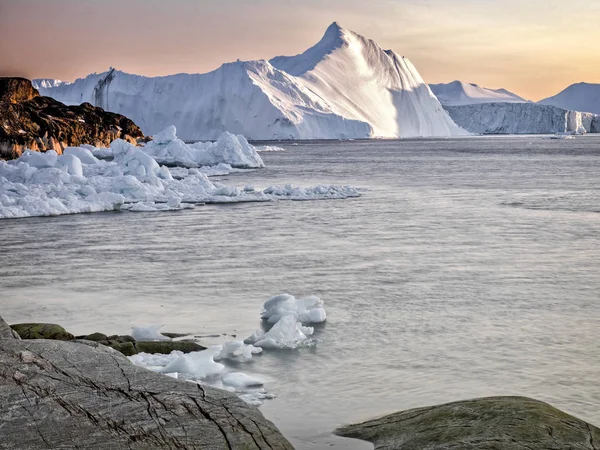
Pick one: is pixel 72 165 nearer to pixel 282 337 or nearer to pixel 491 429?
pixel 282 337

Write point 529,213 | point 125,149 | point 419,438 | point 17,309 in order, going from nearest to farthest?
point 419,438 → point 17,309 → point 529,213 → point 125,149

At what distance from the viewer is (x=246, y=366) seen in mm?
7367

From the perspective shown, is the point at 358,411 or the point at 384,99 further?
the point at 384,99

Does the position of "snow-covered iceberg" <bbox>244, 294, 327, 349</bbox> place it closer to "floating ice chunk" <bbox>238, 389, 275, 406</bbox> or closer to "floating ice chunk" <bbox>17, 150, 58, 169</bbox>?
"floating ice chunk" <bbox>238, 389, 275, 406</bbox>

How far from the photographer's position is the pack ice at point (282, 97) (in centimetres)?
11675

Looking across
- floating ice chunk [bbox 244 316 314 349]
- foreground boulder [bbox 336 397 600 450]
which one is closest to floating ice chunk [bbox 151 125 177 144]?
floating ice chunk [bbox 244 316 314 349]

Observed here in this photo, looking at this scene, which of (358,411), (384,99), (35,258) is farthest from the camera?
(384,99)

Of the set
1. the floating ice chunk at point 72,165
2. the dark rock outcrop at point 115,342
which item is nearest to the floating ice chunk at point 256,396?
the dark rock outcrop at point 115,342

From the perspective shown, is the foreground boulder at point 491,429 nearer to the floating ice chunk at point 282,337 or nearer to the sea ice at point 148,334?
the floating ice chunk at point 282,337

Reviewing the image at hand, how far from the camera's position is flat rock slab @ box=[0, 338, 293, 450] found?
12.3 feet

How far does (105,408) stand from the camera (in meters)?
3.95

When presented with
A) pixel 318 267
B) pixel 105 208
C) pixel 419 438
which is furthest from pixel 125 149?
pixel 419 438

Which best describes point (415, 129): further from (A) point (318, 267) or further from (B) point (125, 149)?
(A) point (318, 267)

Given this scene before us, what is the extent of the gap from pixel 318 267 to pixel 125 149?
27994mm
